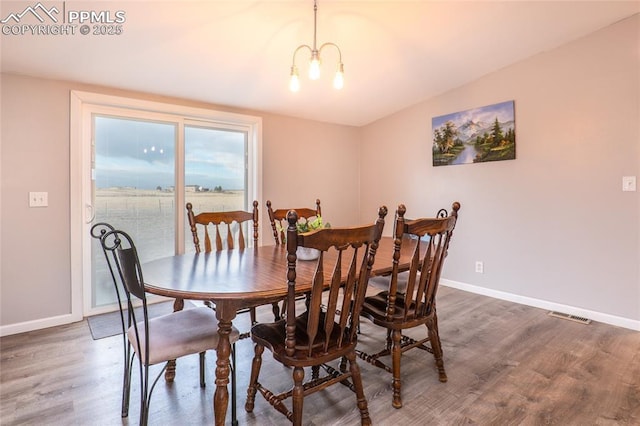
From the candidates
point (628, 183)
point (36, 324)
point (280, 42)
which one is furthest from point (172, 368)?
point (628, 183)

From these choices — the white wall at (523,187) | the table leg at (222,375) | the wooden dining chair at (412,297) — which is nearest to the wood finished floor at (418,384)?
the wooden dining chair at (412,297)

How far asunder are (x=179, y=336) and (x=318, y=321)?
0.65 m

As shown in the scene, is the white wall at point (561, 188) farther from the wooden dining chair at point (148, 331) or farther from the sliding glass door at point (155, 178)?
the wooden dining chair at point (148, 331)

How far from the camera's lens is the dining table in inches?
53.5

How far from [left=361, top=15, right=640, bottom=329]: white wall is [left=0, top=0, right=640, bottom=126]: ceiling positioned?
257 millimetres

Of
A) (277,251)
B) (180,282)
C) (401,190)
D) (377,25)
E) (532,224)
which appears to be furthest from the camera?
(401,190)

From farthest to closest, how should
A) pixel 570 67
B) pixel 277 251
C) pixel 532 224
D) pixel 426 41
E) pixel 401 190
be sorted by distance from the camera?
pixel 401 190, pixel 532 224, pixel 570 67, pixel 426 41, pixel 277 251

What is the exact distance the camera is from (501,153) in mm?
3430

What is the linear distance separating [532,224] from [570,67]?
1.46m

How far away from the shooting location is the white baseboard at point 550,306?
275 cm

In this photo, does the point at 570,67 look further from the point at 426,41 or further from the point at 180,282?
the point at 180,282

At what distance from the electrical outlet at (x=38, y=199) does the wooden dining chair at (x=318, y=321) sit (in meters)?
2.28

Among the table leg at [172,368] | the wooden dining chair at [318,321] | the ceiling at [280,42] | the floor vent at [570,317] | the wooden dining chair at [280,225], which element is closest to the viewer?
the wooden dining chair at [318,321]

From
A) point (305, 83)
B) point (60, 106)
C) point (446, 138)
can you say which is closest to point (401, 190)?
point (446, 138)
